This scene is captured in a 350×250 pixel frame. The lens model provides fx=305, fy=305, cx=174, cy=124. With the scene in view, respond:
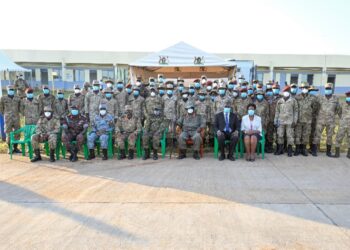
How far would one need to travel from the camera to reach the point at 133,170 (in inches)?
226

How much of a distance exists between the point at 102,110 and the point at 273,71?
21.9 meters

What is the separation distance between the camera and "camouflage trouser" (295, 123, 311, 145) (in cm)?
699

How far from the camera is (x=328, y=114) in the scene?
6887mm

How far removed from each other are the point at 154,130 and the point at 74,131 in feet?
5.76

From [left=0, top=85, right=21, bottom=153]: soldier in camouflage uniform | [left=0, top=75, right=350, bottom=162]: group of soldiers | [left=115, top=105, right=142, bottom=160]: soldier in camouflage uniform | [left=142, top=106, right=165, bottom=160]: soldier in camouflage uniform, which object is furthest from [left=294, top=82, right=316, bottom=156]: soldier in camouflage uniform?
[left=0, top=85, right=21, bottom=153]: soldier in camouflage uniform

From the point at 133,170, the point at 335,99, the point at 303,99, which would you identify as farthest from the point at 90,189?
the point at 335,99

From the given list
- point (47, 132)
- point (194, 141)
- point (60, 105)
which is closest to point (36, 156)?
point (47, 132)

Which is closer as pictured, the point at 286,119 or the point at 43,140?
the point at 43,140

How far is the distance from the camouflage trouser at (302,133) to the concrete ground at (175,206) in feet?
3.16

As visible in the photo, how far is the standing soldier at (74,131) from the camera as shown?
21.2 feet

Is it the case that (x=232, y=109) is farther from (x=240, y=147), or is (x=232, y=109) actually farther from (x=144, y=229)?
(x=144, y=229)

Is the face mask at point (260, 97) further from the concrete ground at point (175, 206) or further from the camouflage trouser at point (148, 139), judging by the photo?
the camouflage trouser at point (148, 139)

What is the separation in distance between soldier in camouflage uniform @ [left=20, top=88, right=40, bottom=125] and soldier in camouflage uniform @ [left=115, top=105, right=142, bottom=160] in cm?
204

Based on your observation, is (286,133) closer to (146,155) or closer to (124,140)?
(146,155)
